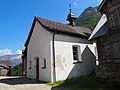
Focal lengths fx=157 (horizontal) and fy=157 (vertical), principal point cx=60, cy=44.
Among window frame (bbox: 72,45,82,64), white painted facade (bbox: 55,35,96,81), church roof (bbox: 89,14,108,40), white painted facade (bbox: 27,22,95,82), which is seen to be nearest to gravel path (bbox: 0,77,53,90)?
white painted facade (bbox: 27,22,95,82)

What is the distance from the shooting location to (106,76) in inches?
447

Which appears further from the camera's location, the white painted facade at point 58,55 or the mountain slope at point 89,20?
the mountain slope at point 89,20

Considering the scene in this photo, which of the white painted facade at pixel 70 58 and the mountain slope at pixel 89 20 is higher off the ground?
the mountain slope at pixel 89 20

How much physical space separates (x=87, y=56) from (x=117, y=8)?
21.6ft

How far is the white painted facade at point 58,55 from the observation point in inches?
546

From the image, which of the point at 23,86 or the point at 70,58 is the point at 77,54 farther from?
the point at 23,86

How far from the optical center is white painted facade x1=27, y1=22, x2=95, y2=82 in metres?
13.9

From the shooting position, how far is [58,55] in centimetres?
1411

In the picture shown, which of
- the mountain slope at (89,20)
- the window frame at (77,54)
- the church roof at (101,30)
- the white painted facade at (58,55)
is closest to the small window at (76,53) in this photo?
the window frame at (77,54)

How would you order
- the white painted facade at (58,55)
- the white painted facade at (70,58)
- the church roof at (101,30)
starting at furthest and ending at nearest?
the white painted facade at (70,58)
the white painted facade at (58,55)
the church roof at (101,30)

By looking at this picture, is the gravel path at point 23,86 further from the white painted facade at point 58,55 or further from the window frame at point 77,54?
the window frame at point 77,54

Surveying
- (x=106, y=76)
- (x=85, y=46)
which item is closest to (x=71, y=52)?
(x=85, y=46)

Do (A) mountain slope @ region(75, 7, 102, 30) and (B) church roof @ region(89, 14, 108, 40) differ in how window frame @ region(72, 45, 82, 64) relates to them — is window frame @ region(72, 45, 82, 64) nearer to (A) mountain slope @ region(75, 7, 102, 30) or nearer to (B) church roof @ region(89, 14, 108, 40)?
→ (B) church roof @ region(89, 14, 108, 40)

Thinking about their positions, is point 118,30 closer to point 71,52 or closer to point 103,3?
point 103,3
